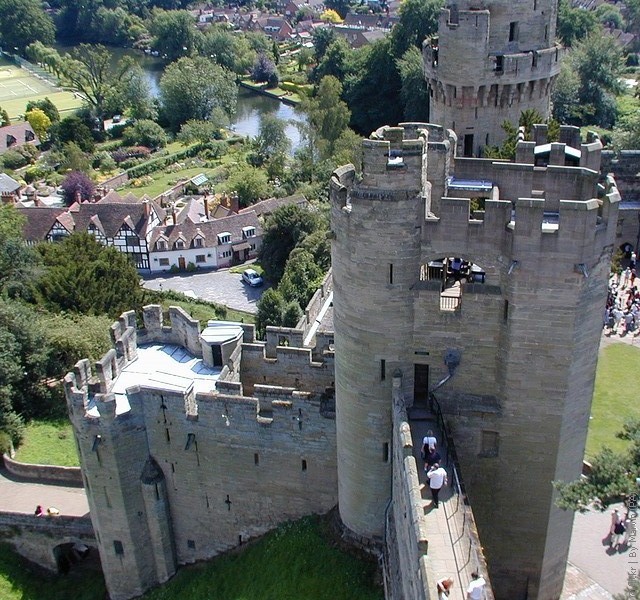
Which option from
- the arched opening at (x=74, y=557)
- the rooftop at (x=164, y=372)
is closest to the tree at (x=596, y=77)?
the rooftop at (x=164, y=372)

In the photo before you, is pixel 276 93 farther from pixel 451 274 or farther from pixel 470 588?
pixel 470 588

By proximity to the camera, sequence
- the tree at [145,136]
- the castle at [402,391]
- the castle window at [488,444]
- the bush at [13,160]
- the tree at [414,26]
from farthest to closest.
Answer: the tree at [145,136]
the bush at [13,160]
the tree at [414,26]
the castle window at [488,444]
the castle at [402,391]

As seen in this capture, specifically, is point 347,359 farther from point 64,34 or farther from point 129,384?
point 64,34

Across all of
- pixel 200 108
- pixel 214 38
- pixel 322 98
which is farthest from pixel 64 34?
pixel 322 98

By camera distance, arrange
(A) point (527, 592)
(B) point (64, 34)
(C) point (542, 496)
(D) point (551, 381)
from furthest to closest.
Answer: (B) point (64, 34), (A) point (527, 592), (C) point (542, 496), (D) point (551, 381)

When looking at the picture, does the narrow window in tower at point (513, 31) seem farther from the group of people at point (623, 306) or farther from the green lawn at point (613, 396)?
the green lawn at point (613, 396)

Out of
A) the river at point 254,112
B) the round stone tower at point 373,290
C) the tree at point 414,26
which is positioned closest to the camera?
the round stone tower at point 373,290
